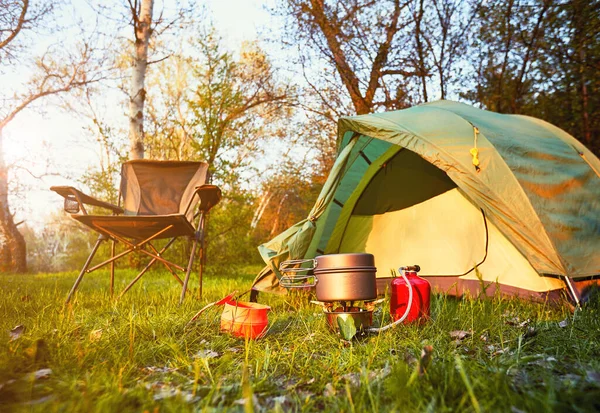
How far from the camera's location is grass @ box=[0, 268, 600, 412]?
3.45ft

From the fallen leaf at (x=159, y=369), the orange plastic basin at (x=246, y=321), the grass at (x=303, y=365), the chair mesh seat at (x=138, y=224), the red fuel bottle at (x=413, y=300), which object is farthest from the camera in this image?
the chair mesh seat at (x=138, y=224)

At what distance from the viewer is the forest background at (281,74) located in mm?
5133

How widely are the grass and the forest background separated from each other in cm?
351

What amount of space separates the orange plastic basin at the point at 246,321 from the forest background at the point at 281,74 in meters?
3.54

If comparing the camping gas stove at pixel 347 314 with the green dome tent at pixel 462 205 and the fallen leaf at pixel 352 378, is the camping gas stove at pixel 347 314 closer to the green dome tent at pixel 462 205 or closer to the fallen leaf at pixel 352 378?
the fallen leaf at pixel 352 378

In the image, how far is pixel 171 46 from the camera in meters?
9.74

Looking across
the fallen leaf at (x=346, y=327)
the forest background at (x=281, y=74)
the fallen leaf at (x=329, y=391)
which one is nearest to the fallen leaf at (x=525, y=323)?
the fallen leaf at (x=346, y=327)

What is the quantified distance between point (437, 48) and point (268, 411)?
6.50 m

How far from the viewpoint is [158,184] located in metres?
3.58

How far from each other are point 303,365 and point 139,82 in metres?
5.37

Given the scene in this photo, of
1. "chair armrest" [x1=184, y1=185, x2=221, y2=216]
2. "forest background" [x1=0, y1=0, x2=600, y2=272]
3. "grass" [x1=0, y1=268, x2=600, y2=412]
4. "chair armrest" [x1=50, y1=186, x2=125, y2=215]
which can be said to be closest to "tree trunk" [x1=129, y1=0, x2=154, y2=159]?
"forest background" [x1=0, y1=0, x2=600, y2=272]

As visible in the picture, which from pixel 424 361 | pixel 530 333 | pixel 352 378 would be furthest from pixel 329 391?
pixel 530 333

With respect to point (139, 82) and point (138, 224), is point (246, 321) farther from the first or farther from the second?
point (139, 82)

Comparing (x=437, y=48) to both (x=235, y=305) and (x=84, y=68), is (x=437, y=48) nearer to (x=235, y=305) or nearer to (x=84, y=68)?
(x=235, y=305)
